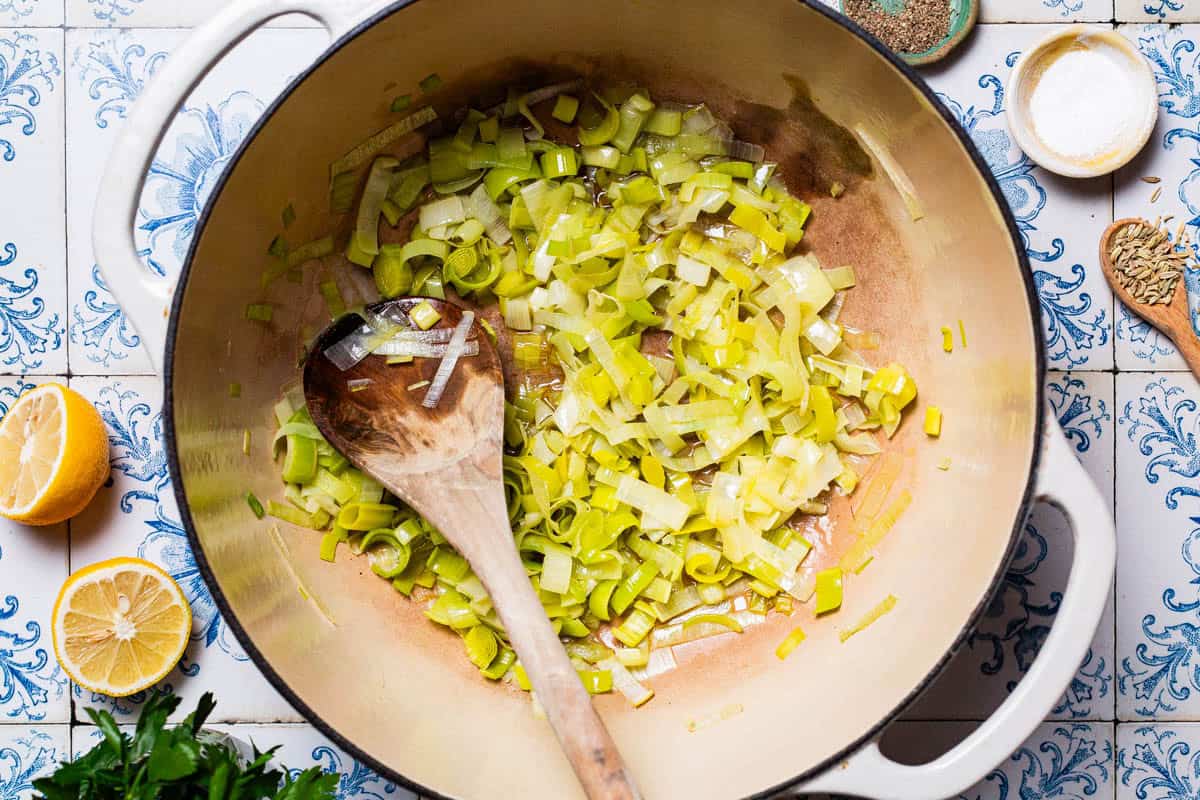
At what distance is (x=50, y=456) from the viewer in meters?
1.25

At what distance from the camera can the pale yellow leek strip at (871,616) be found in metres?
1.26

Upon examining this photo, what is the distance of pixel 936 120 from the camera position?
1.08 metres

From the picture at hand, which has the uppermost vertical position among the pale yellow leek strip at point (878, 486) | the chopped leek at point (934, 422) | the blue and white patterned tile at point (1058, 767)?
the chopped leek at point (934, 422)

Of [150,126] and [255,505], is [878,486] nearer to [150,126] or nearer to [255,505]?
[255,505]

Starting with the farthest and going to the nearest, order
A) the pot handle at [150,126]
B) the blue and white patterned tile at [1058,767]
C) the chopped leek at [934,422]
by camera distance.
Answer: the blue and white patterned tile at [1058,767]
the chopped leek at [934,422]
the pot handle at [150,126]

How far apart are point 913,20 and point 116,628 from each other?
1310mm

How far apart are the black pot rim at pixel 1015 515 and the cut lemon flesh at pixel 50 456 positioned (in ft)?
0.89

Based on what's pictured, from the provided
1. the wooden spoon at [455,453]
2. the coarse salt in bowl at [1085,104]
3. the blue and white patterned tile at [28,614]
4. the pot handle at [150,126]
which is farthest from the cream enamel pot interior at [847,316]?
the blue and white patterned tile at [28,614]

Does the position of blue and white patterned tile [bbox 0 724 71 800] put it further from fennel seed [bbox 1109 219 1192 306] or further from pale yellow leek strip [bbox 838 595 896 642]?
fennel seed [bbox 1109 219 1192 306]

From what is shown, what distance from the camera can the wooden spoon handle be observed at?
3.59 ft

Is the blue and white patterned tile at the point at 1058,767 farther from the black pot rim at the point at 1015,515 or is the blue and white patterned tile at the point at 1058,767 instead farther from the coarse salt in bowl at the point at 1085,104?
the coarse salt in bowl at the point at 1085,104

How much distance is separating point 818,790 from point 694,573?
32cm

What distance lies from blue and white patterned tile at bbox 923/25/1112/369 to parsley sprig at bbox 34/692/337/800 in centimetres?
110

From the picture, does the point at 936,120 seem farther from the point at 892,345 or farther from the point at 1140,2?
the point at 1140,2
